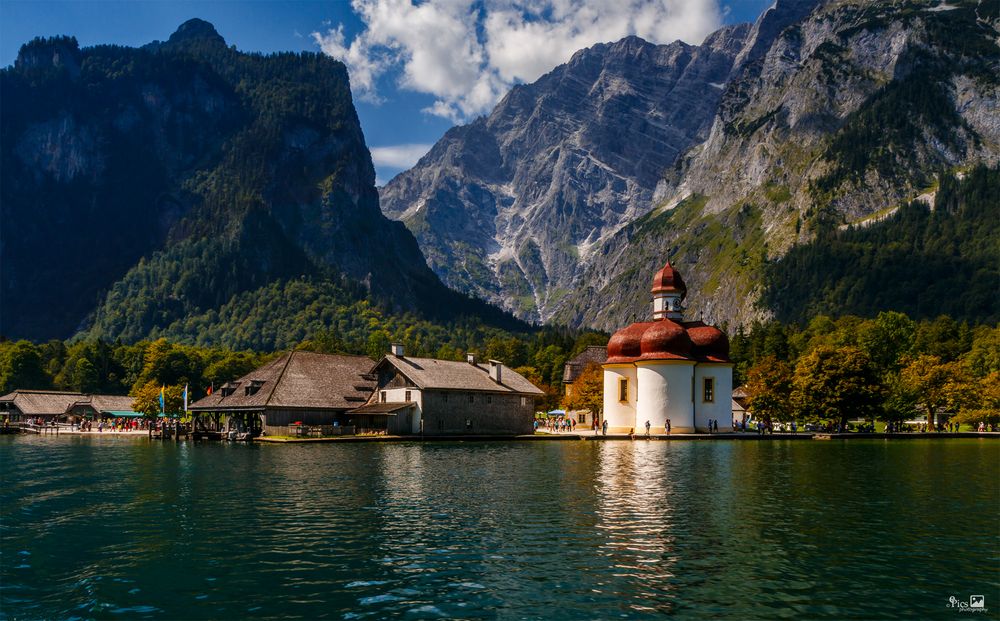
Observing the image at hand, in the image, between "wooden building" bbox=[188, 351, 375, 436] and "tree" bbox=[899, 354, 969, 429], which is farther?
"tree" bbox=[899, 354, 969, 429]

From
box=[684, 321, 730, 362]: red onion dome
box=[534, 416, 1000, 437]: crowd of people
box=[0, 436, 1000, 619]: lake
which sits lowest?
box=[0, 436, 1000, 619]: lake

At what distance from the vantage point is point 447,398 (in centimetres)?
9325

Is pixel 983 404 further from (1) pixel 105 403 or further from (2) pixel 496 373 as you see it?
(1) pixel 105 403

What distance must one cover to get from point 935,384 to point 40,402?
13309 cm

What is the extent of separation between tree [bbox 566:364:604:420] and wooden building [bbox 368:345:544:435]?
1374 centimetres

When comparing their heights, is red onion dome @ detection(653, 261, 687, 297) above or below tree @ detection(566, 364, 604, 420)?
above

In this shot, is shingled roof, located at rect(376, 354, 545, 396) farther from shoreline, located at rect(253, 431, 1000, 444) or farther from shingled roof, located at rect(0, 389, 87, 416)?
shingled roof, located at rect(0, 389, 87, 416)

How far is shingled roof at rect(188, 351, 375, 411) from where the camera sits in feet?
290

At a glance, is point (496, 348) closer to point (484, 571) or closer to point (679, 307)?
point (679, 307)

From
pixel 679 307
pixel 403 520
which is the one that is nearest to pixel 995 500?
pixel 403 520

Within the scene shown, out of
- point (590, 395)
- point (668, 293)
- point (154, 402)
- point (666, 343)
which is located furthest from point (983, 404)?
point (154, 402)

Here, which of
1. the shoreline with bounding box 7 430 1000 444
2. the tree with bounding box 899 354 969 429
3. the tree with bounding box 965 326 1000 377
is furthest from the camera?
the tree with bounding box 965 326 1000 377

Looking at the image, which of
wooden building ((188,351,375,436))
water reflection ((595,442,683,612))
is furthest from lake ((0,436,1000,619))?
wooden building ((188,351,375,436))

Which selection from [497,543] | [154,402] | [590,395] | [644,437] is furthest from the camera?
[154,402]
